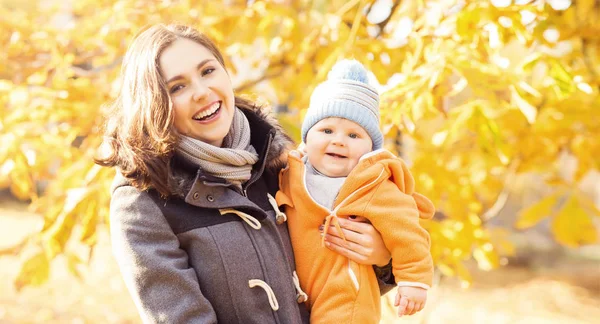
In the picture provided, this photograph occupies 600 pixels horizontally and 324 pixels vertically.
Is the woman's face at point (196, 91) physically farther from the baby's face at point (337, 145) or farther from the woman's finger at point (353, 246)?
the woman's finger at point (353, 246)

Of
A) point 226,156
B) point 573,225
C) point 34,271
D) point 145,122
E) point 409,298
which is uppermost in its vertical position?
point 145,122

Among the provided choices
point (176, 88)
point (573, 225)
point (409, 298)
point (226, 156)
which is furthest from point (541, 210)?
point (176, 88)

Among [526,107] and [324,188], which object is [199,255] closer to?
[324,188]

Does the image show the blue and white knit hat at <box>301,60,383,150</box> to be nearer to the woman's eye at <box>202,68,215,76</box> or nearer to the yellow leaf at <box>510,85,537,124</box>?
the woman's eye at <box>202,68,215,76</box>

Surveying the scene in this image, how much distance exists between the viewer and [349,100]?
5.94 feet

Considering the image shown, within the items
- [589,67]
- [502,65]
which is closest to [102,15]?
[502,65]

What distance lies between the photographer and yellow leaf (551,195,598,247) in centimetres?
318

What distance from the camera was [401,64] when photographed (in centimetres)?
269

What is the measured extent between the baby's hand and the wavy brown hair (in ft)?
2.25

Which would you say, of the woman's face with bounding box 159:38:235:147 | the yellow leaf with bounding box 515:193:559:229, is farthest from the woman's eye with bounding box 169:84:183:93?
the yellow leaf with bounding box 515:193:559:229

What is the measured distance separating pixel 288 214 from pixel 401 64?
114 cm

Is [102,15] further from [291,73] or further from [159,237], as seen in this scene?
[159,237]

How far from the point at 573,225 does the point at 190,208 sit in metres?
2.33

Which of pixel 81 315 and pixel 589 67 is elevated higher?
pixel 589 67
